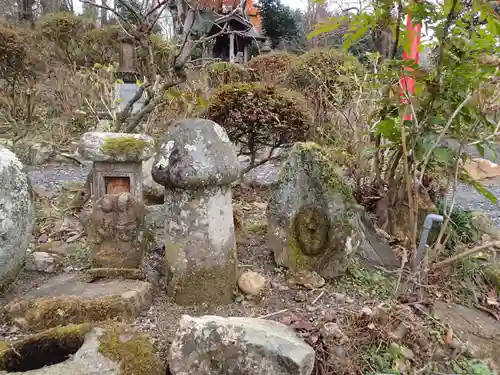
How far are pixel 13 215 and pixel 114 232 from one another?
53 centimetres

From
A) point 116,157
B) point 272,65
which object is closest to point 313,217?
point 116,157

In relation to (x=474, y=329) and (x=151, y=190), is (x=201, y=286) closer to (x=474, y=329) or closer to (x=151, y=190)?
(x=474, y=329)

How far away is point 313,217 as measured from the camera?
8.46 feet

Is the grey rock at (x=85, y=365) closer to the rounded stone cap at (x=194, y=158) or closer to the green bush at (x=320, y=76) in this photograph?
the rounded stone cap at (x=194, y=158)

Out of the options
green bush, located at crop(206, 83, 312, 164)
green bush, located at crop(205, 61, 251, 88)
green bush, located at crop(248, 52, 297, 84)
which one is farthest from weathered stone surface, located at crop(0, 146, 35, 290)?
green bush, located at crop(248, 52, 297, 84)

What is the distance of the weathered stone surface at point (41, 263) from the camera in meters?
2.67

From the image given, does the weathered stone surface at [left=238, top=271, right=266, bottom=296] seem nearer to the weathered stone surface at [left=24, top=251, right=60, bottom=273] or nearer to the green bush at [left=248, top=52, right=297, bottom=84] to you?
the weathered stone surface at [left=24, top=251, right=60, bottom=273]

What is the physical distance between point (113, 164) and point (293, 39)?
49.1 ft

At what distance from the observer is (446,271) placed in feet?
9.21

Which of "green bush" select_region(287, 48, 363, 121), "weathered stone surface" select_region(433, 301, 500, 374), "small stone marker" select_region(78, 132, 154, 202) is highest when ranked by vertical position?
A: "green bush" select_region(287, 48, 363, 121)

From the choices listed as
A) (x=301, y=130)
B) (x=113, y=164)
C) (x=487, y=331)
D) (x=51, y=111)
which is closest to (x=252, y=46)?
(x=51, y=111)

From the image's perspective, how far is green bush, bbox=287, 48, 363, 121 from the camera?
675cm

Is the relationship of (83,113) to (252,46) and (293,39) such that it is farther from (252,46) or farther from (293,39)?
(293,39)

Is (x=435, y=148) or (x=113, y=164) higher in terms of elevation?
(x=435, y=148)
